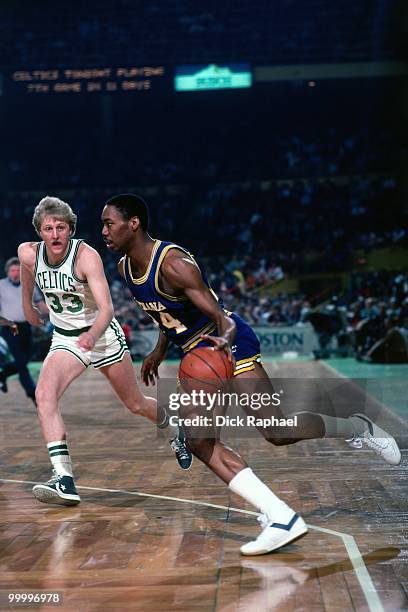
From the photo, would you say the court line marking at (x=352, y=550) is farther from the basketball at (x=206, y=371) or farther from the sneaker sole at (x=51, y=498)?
the basketball at (x=206, y=371)

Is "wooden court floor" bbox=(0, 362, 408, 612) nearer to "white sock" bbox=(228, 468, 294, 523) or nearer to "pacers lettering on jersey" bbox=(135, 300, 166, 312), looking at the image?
"white sock" bbox=(228, 468, 294, 523)

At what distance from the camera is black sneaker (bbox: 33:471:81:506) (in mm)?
5648

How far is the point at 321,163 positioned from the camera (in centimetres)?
3384

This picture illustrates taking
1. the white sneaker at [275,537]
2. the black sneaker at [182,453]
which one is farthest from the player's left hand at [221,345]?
the black sneaker at [182,453]

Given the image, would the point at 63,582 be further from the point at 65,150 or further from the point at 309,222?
the point at 65,150

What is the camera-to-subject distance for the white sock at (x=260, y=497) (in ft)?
14.5

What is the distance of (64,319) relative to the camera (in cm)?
611

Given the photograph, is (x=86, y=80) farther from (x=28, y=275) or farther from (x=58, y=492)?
(x=58, y=492)

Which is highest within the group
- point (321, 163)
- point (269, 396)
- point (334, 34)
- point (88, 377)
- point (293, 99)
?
point (334, 34)

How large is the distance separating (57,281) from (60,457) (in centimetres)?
112

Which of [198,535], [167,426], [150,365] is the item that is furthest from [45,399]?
[198,535]

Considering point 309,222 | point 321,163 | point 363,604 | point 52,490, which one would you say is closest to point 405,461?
point 52,490

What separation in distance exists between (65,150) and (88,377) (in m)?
18.8
